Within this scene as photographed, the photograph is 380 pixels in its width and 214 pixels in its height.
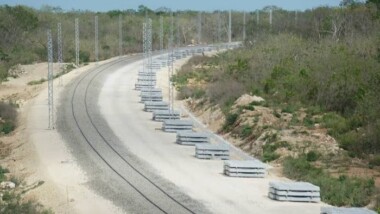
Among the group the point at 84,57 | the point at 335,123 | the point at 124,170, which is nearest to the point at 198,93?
the point at 335,123

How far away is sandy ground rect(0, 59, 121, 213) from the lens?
91.1 feet

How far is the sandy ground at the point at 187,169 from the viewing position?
27.2m

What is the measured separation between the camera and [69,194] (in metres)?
29.0

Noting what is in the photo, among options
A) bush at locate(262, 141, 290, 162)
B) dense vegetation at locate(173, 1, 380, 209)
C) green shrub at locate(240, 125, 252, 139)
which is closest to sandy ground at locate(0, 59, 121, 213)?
dense vegetation at locate(173, 1, 380, 209)

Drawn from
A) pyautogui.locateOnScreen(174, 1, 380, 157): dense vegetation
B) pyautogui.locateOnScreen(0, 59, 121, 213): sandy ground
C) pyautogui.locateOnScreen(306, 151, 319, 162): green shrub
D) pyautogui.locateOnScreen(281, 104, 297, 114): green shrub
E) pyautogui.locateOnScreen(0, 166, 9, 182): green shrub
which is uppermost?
pyautogui.locateOnScreen(174, 1, 380, 157): dense vegetation

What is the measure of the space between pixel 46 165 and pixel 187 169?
607 centimetres

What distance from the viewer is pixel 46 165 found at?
115 feet

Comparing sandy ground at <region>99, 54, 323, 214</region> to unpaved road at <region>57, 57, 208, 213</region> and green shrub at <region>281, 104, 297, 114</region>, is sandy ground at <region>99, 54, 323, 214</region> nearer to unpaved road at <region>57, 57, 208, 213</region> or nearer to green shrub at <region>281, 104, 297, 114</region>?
unpaved road at <region>57, 57, 208, 213</region>

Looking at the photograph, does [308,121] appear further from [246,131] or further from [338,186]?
[338,186]

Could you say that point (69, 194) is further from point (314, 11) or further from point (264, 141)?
point (314, 11)

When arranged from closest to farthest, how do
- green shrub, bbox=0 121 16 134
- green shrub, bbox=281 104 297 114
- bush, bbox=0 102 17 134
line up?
1. green shrub, bbox=281 104 297 114
2. green shrub, bbox=0 121 16 134
3. bush, bbox=0 102 17 134

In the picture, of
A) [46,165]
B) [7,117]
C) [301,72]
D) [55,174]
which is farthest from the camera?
[7,117]

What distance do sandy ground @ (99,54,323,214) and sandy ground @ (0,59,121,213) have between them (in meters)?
3.35

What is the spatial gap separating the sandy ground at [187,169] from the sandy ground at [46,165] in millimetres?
3350
